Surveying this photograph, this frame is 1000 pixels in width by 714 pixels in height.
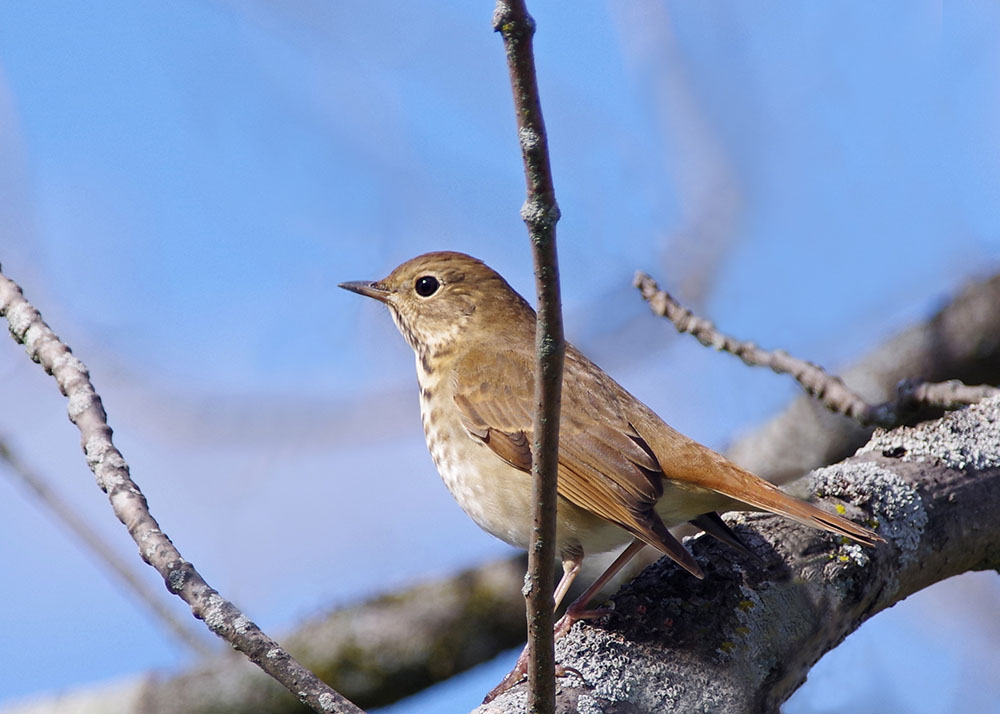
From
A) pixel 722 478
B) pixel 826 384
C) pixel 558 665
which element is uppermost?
pixel 826 384

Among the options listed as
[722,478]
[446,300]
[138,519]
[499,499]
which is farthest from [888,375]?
[138,519]

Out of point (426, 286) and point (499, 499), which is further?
point (426, 286)

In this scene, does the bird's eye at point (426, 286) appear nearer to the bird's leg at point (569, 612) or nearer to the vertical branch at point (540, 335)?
the bird's leg at point (569, 612)

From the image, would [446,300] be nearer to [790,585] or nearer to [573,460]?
[573,460]

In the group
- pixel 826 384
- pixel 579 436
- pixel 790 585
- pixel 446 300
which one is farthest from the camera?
pixel 446 300

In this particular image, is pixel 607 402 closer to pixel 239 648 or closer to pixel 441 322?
pixel 441 322

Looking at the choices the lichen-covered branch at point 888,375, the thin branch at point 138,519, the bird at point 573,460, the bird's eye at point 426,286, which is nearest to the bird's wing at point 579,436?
the bird at point 573,460
